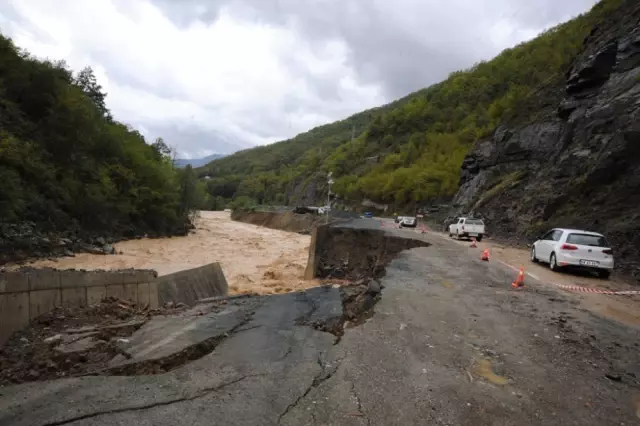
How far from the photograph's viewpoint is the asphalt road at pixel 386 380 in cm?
362

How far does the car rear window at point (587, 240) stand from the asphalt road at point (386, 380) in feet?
24.4

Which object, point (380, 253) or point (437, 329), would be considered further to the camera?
point (380, 253)

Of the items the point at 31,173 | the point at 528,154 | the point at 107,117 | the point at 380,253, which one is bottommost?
the point at 380,253

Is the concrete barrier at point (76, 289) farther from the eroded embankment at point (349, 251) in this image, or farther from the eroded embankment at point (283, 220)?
the eroded embankment at point (283, 220)

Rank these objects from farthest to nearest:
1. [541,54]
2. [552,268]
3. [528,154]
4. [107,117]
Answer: [541,54], [107,117], [528,154], [552,268]

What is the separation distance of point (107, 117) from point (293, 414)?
5279cm

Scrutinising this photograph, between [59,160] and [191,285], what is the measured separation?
26.0 meters

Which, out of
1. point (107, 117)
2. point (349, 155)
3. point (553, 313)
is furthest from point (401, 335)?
point (349, 155)

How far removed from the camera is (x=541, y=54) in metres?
80.4

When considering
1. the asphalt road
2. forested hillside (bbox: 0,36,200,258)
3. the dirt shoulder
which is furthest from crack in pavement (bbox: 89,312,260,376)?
forested hillside (bbox: 0,36,200,258)

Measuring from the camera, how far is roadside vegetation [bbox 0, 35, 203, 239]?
2694 centimetres

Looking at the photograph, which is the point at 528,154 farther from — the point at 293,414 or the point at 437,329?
the point at 293,414

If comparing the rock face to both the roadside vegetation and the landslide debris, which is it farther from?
the roadside vegetation

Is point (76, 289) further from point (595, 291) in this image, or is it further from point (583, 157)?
point (583, 157)
